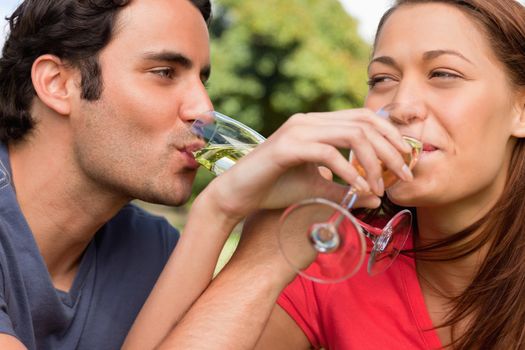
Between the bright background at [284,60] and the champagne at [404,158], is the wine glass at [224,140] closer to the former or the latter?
the champagne at [404,158]

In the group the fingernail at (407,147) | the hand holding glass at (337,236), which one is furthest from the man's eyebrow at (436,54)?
the fingernail at (407,147)

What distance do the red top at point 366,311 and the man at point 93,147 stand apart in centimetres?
70

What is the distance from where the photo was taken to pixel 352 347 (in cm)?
259

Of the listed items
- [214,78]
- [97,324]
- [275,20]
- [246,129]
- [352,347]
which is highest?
[275,20]

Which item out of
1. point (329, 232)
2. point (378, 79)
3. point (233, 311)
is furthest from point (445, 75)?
point (233, 311)

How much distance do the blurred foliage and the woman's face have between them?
30.9 ft

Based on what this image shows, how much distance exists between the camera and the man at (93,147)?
2916mm

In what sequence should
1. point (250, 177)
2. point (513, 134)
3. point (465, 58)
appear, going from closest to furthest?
1. point (250, 177)
2. point (465, 58)
3. point (513, 134)

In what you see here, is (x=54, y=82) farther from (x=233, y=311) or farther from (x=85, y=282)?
(x=233, y=311)

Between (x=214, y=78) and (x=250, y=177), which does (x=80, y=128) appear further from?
(x=214, y=78)

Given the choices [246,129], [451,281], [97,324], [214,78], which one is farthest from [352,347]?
[214,78]

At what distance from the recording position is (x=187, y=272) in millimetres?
2275

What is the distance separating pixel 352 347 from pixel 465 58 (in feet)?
3.60

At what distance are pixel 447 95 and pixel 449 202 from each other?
36 cm
